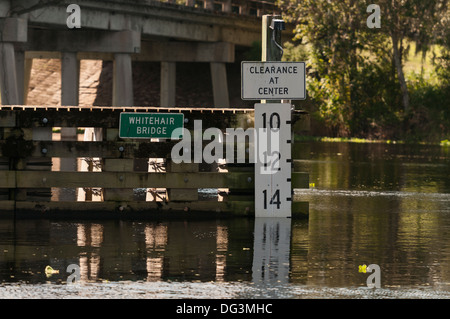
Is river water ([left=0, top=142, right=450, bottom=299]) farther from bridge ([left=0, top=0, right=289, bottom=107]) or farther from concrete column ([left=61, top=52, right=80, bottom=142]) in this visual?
concrete column ([left=61, top=52, right=80, bottom=142])

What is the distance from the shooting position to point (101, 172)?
61.6 feet

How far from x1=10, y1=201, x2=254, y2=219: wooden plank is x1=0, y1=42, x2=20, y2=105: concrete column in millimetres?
31028

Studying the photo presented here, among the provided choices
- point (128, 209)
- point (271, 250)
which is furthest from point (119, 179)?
point (271, 250)

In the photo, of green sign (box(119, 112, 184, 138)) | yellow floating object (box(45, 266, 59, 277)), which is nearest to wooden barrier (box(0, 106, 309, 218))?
green sign (box(119, 112, 184, 138))

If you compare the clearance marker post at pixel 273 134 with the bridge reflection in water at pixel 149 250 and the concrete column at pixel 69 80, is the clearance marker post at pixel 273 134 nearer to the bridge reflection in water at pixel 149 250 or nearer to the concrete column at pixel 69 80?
the bridge reflection in water at pixel 149 250

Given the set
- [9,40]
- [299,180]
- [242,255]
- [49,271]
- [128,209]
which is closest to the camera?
[49,271]

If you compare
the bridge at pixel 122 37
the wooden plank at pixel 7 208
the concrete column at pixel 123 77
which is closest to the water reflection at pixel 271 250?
the wooden plank at pixel 7 208

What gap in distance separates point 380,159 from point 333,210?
1992cm

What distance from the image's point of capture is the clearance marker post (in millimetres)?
18703

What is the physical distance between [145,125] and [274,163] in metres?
2.01

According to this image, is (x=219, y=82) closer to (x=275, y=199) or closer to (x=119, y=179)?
(x=275, y=199)

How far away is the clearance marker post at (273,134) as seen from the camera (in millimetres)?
18703

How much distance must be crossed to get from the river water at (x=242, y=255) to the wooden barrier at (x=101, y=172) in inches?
21.2
